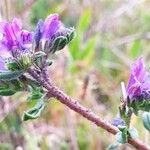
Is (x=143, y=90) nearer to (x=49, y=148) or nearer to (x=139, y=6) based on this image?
(x=49, y=148)

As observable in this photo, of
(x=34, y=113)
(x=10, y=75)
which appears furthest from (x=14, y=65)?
(x=34, y=113)

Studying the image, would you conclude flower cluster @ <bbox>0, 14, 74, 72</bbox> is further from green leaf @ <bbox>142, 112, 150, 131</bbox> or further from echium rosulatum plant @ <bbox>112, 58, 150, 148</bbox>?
green leaf @ <bbox>142, 112, 150, 131</bbox>

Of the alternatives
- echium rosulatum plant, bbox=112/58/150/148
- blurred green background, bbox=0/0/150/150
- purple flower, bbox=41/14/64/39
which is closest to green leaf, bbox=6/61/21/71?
purple flower, bbox=41/14/64/39

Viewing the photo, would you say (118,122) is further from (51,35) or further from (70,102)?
(51,35)

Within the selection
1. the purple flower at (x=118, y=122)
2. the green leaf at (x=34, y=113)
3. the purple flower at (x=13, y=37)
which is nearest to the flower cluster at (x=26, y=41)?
the purple flower at (x=13, y=37)

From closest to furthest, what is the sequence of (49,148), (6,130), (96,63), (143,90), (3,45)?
(3,45), (143,90), (6,130), (49,148), (96,63)

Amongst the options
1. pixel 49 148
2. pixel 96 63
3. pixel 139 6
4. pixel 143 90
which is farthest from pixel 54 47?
pixel 139 6
